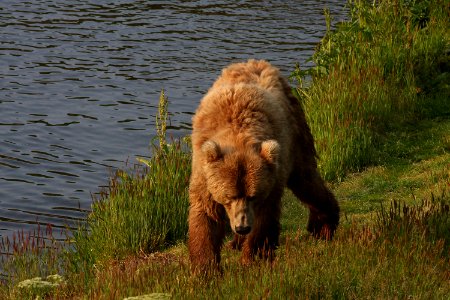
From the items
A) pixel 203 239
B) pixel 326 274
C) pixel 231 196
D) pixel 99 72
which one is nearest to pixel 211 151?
pixel 231 196

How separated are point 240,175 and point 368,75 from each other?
6.98 meters

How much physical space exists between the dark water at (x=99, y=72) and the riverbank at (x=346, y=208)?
7.59 feet

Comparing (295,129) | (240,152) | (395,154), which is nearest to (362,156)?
(395,154)

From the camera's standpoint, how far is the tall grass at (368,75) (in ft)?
43.5

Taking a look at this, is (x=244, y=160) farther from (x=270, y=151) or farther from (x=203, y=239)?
(x=203, y=239)

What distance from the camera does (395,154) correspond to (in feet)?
44.4

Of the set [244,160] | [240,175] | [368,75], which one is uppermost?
[244,160]

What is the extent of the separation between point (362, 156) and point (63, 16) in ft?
46.2

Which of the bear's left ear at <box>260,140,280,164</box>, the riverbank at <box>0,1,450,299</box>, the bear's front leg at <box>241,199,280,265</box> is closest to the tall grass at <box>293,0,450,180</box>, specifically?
A: the riverbank at <box>0,1,450,299</box>

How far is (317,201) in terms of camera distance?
33.4 feet

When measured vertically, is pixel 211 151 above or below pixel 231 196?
above

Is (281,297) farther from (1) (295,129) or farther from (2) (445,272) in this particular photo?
(1) (295,129)

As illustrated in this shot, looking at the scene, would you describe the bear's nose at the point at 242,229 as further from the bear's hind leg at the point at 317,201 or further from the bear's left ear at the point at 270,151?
the bear's hind leg at the point at 317,201

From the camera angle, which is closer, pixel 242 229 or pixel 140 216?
pixel 242 229
